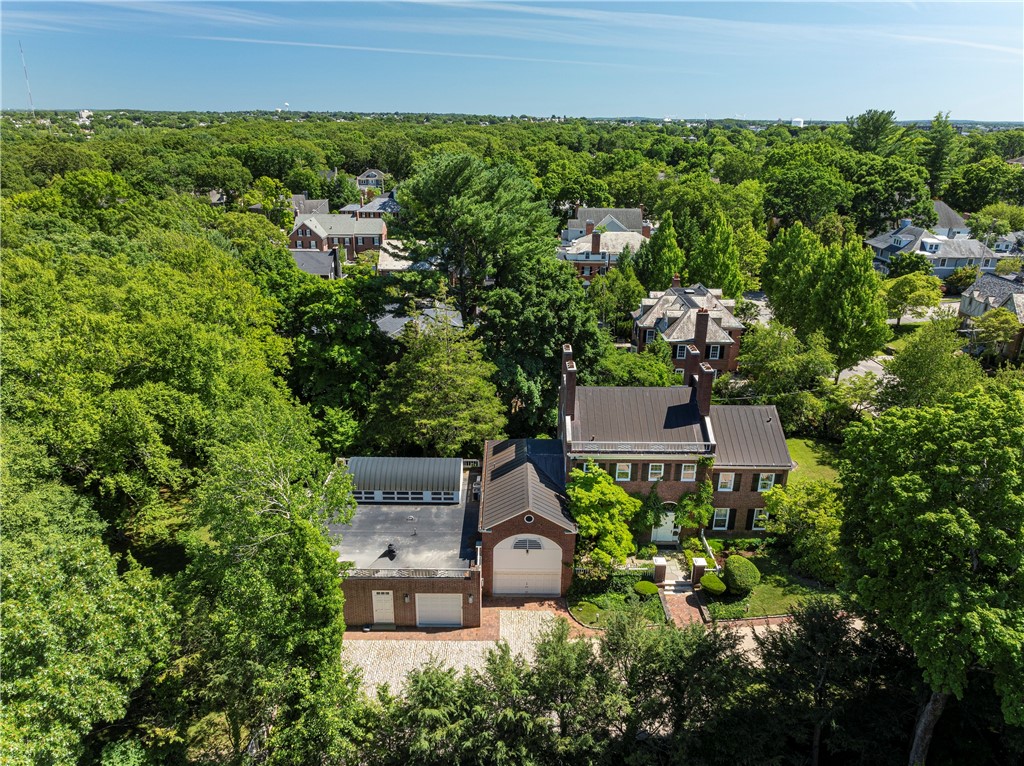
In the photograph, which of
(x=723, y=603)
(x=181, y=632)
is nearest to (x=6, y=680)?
(x=181, y=632)

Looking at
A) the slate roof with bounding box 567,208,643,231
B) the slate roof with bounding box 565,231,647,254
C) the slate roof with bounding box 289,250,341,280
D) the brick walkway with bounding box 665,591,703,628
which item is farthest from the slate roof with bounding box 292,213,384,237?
the brick walkway with bounding box 665,591,703,628

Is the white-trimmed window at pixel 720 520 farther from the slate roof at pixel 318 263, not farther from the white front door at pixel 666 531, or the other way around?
the slate roof at pixel 318 263

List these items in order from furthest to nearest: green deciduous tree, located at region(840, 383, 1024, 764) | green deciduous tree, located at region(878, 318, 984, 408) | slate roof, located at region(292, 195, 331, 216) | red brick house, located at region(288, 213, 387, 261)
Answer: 1. slate roof, located at region(292, 195, 331, 216)
2. red brick house, located at region(288, 213, 387, 261)
3. green deciduous tree, located at region(878, 318, 984, 408)
4. green deciduous tree, located at region(840, 383, 1024, 764)

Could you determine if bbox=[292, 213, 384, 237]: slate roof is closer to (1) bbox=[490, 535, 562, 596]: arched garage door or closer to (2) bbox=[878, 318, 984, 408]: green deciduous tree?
(2) bbox=[878, 318, 984, 408]: green deciduous tree

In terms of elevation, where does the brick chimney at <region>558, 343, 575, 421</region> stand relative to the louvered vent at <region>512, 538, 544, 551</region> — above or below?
above

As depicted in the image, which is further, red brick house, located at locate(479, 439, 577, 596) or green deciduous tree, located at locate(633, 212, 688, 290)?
green deciduous tree, located at locate(633, 212, 688, 290)

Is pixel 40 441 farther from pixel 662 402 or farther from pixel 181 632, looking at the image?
pixel 662 402

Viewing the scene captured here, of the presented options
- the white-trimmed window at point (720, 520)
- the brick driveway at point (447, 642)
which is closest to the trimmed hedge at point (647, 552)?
the white-trimmed window at point (720, 520)

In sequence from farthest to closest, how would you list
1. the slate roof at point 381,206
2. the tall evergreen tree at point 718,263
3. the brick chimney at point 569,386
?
the slate roof at point 381,206 < the tall evergreen tree at point 718,263 < the brick chimney at point 569,386
